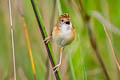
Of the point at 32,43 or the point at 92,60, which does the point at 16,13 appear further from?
the point at 92,60

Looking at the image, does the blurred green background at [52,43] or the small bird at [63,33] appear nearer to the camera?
the small bird at [63,33]

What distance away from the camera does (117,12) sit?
243 centimetres

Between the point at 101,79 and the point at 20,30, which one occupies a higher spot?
the point at 20,30

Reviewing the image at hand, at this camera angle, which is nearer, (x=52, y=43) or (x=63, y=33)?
(x=63, y=33)

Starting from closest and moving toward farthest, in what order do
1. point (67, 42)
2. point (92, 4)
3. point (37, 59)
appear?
point (67, 42)
point (37, 59)
point (92, 4)

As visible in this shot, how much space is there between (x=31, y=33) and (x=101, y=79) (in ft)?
2.39

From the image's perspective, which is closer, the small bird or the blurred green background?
the small bird

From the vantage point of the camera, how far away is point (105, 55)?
2.53 metres

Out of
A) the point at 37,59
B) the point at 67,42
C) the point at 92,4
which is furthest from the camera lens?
the point at 92,4

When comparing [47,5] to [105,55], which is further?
[105,55]

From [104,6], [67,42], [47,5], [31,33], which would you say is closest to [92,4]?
[104,6]

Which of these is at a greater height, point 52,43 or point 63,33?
point 63,33

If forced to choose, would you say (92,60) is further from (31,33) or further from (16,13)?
(16,13)

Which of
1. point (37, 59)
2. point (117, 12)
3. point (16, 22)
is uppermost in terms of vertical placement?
point (16, 22)
